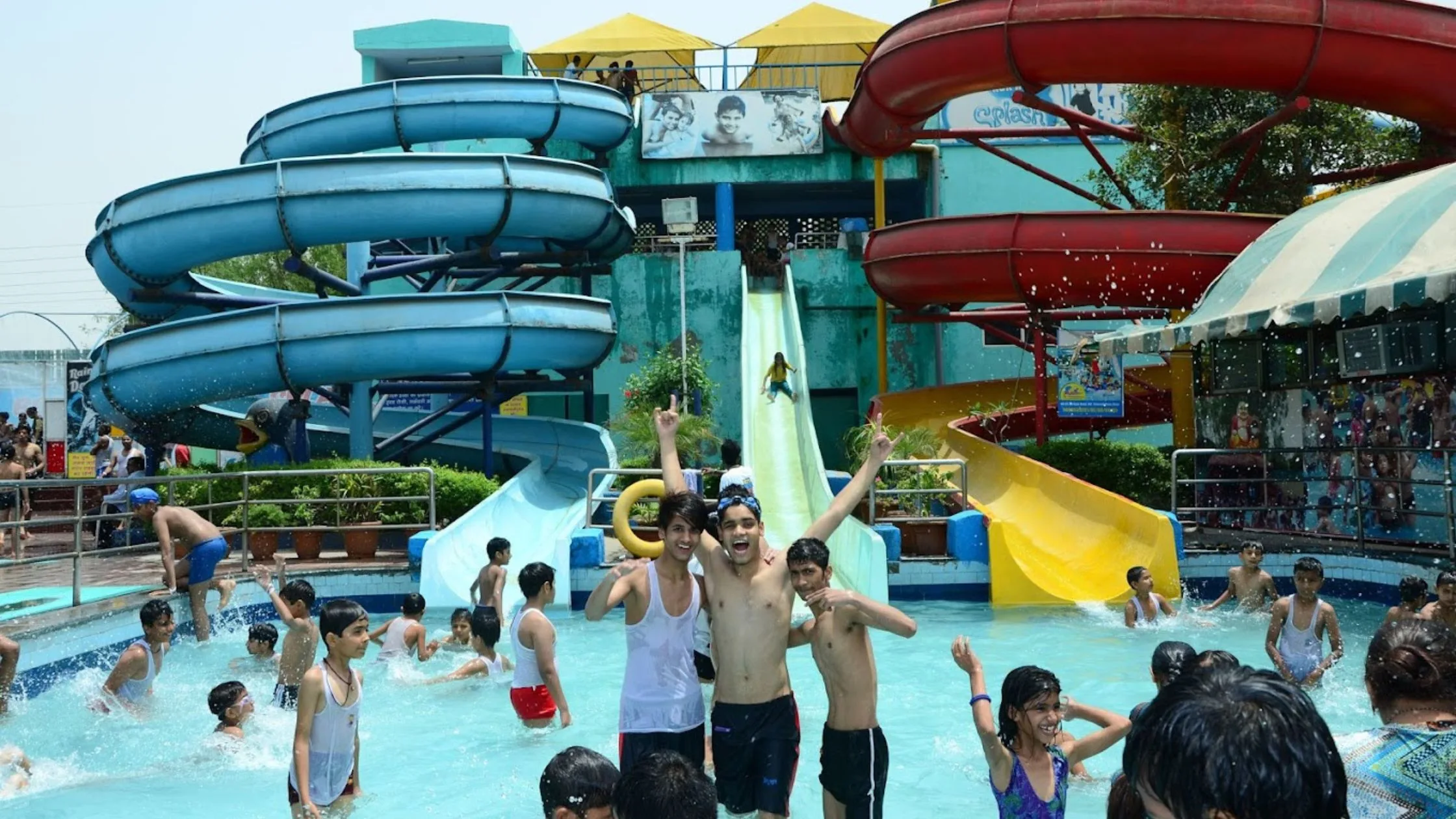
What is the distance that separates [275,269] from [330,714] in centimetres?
4408

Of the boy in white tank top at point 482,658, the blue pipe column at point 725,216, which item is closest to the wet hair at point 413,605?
the boy in white tank top at point 482,658

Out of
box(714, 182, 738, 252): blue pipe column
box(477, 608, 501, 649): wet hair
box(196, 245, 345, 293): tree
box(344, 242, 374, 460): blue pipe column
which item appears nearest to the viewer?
box(477, 608, 501, 649): wet hair

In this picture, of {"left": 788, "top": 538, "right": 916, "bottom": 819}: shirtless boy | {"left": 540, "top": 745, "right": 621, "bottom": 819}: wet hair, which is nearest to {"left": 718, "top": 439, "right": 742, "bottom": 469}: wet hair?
{"left": 788, "top": 538, "right": 916, "bottom": 819}: shirtless boy

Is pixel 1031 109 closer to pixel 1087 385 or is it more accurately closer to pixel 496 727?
pixel 1087 385

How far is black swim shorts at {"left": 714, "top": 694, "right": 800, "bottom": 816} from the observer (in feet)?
16.8

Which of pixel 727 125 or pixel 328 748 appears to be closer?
pixel 328 748

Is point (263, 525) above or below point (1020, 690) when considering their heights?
below

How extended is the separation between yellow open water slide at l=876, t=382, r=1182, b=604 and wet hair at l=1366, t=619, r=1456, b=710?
9.84 metres

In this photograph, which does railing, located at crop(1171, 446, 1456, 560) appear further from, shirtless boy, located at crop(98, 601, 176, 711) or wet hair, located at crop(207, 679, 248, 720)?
shirtless boy, located at crop(98, 601, 176, 711)

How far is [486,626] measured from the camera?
916cm

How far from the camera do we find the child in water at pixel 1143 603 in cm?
1121

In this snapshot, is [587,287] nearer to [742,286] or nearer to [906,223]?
[742,286]

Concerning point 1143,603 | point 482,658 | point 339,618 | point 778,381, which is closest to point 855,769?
point 339,618

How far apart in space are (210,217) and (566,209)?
455 centimetres
